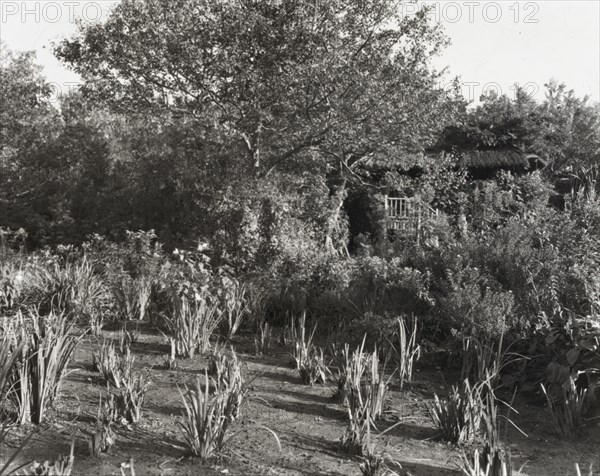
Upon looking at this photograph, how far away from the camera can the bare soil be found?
3297 millimetres

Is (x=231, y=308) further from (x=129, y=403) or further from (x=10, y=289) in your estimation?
(x=10, y=289)

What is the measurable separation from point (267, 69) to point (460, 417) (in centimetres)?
887

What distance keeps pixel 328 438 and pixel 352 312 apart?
2797 millimetres

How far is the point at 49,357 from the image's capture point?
364 cm

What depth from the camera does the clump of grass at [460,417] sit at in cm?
367

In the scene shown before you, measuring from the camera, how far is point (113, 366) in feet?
13.8

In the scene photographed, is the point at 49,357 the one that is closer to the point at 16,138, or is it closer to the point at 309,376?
the point at 309,376

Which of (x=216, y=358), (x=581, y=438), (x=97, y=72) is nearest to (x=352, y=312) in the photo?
(x=216, y=358)

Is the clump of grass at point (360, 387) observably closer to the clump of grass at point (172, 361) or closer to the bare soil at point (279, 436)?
the bare soil at point (279, 436)

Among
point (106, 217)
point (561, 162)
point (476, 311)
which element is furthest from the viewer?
point (561, 162)

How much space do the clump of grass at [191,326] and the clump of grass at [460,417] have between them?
224cm

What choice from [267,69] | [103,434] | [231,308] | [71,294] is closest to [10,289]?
[71,294]

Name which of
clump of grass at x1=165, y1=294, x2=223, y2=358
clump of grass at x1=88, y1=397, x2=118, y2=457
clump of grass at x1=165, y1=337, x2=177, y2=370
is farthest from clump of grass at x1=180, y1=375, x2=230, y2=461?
clump of grass at x1=165, y1=294, x2=223, y2=358

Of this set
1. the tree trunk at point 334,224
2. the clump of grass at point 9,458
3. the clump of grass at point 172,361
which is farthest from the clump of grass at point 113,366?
the tree trunk at point 334,224
